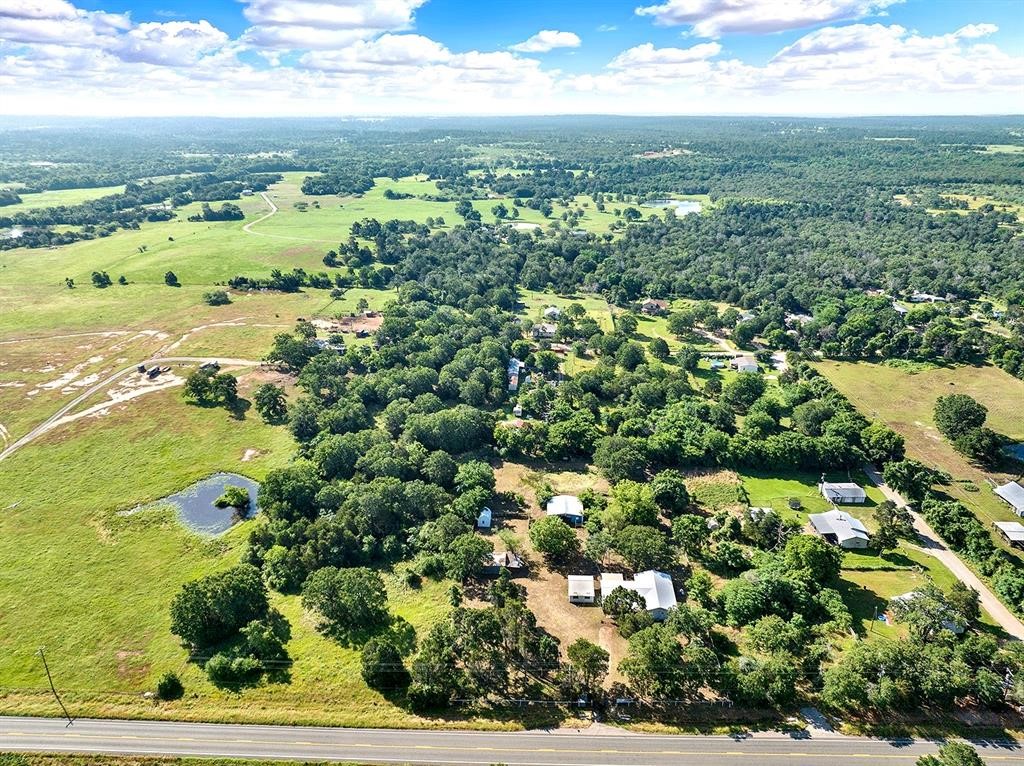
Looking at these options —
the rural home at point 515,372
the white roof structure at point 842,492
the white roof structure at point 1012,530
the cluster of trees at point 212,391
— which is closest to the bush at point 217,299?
the cluster of trees at point 212,391

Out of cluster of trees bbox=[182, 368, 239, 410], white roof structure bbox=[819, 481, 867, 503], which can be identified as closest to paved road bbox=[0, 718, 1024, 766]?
white roof structure bbox=[819, 481, 867, 503]

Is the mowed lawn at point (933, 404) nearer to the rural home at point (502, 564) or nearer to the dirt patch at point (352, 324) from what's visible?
the rural home at point (502, 564)

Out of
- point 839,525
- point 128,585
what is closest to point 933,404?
point 839,525

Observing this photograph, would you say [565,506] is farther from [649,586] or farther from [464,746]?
[464,746]

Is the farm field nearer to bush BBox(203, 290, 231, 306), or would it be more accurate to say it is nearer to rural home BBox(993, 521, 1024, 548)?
rural home BBox(993, 521, 1024, 548)

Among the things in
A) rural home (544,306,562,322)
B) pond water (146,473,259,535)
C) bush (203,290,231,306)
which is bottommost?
pond water (146,473,259,535)

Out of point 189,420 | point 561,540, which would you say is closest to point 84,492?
point 189,420
